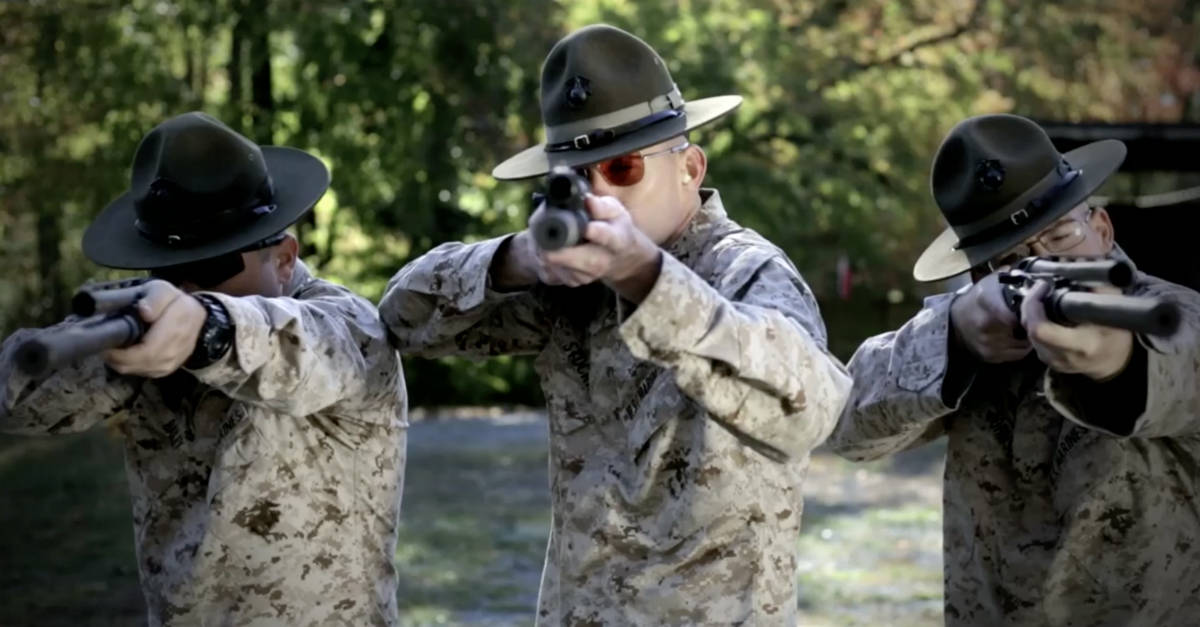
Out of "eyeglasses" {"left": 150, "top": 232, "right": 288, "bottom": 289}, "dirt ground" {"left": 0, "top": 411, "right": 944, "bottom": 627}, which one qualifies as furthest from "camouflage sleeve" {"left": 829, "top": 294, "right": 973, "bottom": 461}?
"dirt ground" {"left": 0, "top": 411, "right": 944, "bottom": 627}

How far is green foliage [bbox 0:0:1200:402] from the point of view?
1802 centimetres

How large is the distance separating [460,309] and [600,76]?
0.59 m

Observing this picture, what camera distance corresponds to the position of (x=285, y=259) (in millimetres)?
4070

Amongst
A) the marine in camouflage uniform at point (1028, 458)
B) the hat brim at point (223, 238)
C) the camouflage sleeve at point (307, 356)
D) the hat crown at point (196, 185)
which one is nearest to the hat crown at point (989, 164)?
the marine in camouflage uniform at point (1028, 458)

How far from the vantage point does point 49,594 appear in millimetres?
8938

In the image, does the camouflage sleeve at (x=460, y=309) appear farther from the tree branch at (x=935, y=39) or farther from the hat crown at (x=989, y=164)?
the tree branch at (x=935, y=39)

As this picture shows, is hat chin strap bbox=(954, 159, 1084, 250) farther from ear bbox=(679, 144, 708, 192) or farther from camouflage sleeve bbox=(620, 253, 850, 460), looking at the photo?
camouflage sleeve bbox=(620, 253, 850, 460)

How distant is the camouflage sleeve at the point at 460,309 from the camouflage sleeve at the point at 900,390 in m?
0.79

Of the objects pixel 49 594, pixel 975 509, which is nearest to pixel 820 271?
pixel 49 594

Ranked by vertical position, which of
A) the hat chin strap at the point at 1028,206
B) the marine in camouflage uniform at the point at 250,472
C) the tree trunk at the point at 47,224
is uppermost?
the hat chin strap at the point at 1028,206

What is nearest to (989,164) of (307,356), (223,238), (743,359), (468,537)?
(743,359)

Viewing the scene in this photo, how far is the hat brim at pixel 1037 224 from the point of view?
3.77m

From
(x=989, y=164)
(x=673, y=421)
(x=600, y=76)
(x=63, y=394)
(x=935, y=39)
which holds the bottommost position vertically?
(x=935, y=39)

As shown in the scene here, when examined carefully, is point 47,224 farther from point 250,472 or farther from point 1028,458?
point 1028,458
